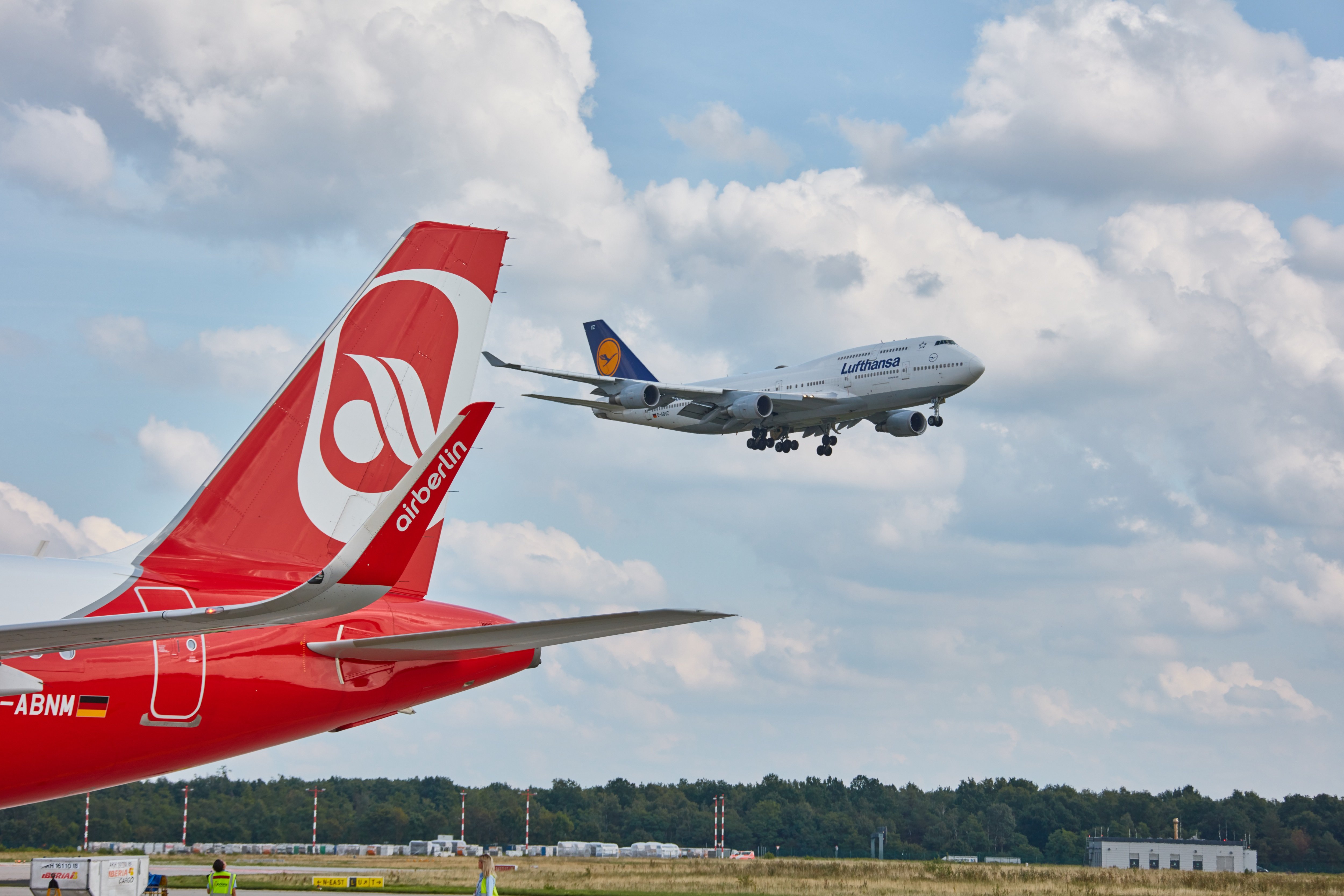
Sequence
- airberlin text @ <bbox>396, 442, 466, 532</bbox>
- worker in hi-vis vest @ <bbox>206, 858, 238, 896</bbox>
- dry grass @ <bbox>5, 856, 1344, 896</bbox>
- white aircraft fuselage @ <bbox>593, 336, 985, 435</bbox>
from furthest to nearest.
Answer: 1. white aircraft fuselage @ <bbox>593, 336, 985, 435</bbox>
2. dry grass @ <bbox>5, 856, 1344, 896</bbox>
3. worker in hi-vis vest @ <bbox>206, 858, 238, 896</bbox>
4. airberlin text @ <bbox>396, 442, 466, 532</bbox>

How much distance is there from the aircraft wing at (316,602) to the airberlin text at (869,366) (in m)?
44.3

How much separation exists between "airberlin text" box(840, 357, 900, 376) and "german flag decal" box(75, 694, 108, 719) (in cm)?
4314

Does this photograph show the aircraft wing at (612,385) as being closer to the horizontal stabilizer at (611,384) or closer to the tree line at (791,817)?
the horizontal stabilizer at (611,384)

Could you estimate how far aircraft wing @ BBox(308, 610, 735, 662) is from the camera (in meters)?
8.20

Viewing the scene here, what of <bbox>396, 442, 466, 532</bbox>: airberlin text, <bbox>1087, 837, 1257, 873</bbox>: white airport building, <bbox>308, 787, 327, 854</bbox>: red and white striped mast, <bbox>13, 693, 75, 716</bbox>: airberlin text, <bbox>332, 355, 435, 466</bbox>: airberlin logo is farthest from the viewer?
<bbox>1087, 837, 1257, 873</bbox>: white airport building

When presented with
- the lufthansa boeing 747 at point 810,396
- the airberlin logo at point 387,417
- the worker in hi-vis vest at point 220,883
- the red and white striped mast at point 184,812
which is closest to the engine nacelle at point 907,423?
the lufthansa boeing 747 at point 810,396


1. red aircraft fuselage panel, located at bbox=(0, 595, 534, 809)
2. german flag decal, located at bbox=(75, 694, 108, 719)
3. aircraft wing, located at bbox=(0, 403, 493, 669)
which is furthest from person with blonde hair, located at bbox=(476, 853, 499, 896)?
aircraft wing, located at bbox=(0, 403, 493, 669)

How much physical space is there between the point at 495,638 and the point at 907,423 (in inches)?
1730

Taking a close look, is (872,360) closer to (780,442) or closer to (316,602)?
(780,442)

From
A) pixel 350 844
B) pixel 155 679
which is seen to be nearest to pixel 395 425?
pixel 155 679

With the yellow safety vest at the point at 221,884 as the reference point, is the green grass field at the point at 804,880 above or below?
below

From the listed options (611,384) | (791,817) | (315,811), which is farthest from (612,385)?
(791,817)

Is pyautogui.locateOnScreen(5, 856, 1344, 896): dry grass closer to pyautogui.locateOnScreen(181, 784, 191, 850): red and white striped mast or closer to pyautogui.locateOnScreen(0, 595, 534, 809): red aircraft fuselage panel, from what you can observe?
pyautogui.locateOnScreen(181, 784, 191, 850): red and white striped mast

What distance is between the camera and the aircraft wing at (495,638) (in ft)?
26.9
